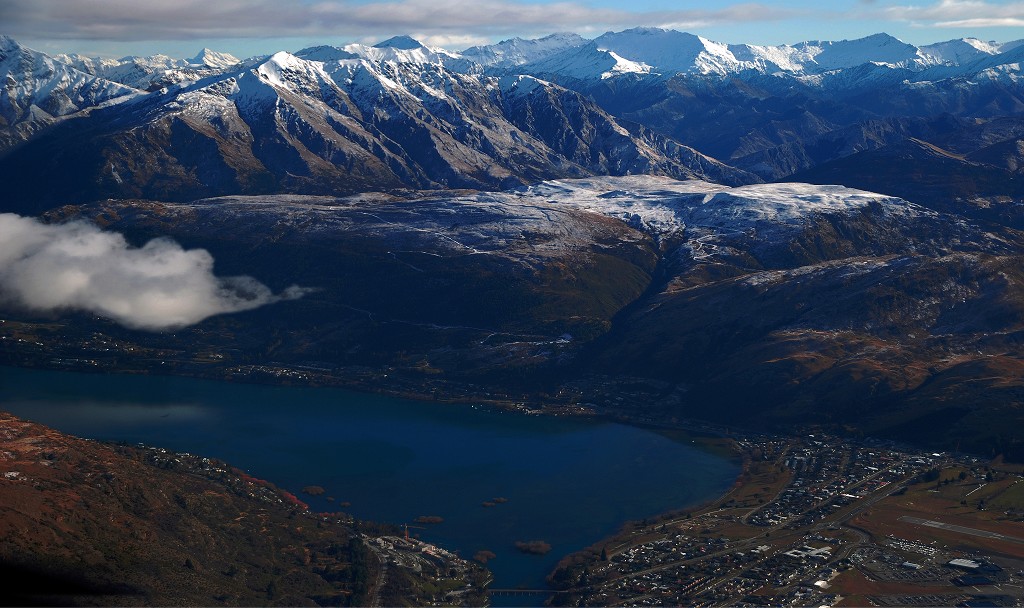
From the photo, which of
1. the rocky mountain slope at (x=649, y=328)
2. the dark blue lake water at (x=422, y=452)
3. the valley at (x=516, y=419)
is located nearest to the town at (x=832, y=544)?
the valley at (x=516, y=419)

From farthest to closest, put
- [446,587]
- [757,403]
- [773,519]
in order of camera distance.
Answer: [757,403]
[773,519]
[446,587]

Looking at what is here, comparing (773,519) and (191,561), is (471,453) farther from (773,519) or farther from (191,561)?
→ (191,561)

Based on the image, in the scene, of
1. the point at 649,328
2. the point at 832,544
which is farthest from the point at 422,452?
the point at 649,328

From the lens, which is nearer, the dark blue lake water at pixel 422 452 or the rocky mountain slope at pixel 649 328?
the dark blue lake water at pixel 422 452

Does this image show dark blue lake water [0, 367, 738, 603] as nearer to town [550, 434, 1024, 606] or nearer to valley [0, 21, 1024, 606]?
valley [0, 21, 1024, 606]

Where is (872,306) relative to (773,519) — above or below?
above

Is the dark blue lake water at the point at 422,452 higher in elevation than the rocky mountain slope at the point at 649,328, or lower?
lower

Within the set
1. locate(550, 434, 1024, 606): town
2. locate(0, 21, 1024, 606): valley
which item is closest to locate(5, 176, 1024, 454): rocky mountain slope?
locate(0, 21, 1024, 606): valley

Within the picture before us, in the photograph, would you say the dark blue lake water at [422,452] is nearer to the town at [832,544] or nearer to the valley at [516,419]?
the valley at [516,419]

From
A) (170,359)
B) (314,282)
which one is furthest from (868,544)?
(314,282)
